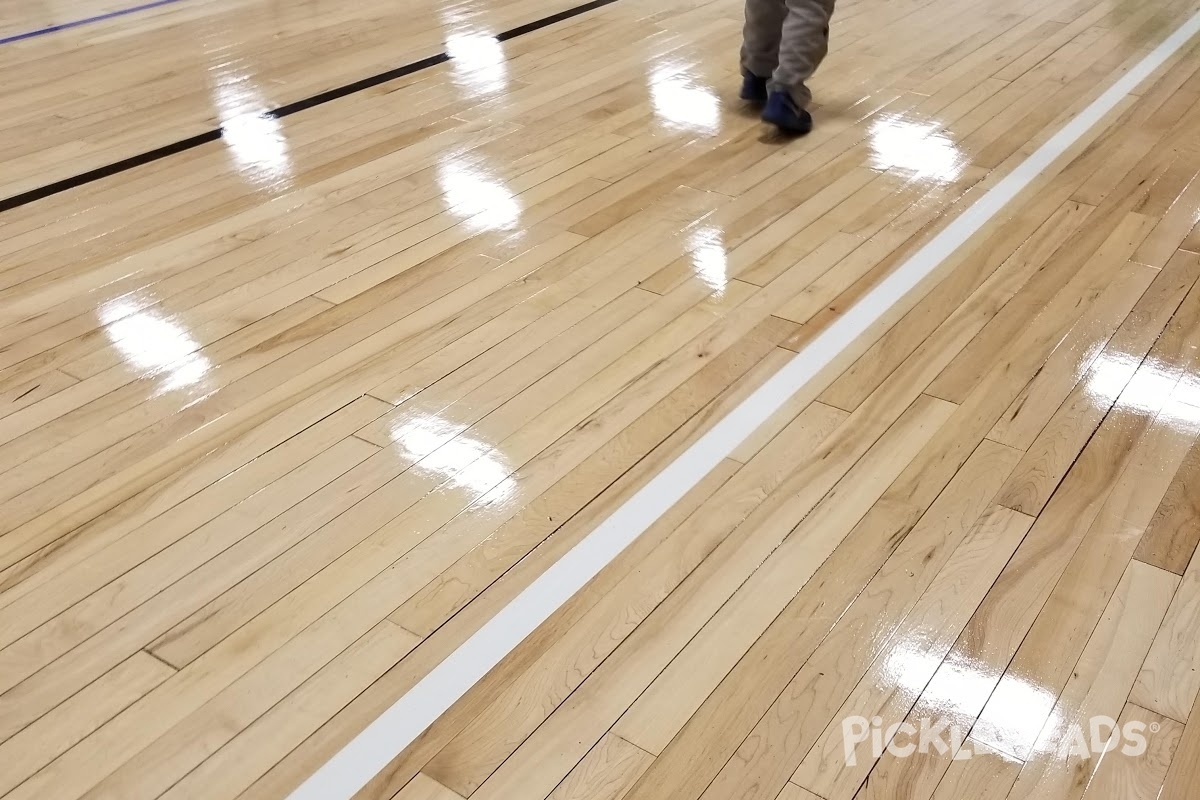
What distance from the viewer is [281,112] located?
3703 millimetres

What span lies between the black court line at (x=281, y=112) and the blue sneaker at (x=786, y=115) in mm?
1306

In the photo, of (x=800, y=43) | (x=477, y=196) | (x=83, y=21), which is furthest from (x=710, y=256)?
(x=83, y=21)

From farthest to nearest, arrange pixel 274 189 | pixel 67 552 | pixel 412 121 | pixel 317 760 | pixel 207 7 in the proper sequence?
pixel 207 7 < pixel 412 121 < pixel 274 189 < pixel 67 552 < pixel 317 760

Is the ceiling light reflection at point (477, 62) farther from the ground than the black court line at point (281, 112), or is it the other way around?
the black court line at point (281, 112)

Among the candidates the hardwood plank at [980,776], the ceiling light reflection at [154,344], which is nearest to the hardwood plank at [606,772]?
the hardwood plank at [980,776]

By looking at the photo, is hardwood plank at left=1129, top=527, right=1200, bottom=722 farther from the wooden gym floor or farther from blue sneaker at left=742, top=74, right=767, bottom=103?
blue sneaker at left=742, top=74, right=767, bottom=103

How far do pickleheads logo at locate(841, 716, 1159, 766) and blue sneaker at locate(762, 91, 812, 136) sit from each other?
2215 millimetres

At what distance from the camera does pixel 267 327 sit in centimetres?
252

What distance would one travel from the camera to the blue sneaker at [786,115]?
134 inches

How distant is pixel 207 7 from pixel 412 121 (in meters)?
1.78

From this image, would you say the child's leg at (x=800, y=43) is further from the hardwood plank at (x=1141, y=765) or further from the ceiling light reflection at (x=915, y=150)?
the hardwood plank at (x=1141, y=765)

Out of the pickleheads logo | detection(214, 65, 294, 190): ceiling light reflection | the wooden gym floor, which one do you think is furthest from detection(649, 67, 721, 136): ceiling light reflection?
the pickleheads logo

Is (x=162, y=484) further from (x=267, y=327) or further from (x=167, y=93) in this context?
(x=167, y=93)

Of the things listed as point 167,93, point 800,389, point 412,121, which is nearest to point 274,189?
point 412,121
